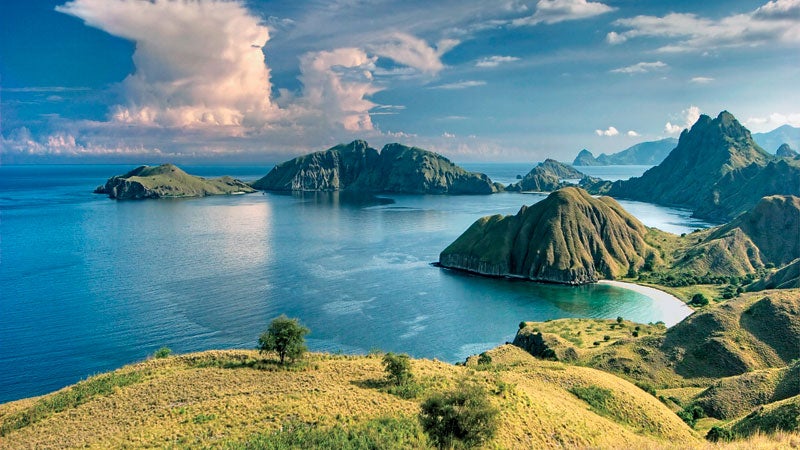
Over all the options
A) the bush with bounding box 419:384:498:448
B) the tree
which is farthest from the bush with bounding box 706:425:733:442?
the tree

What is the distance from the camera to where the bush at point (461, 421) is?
3756cm

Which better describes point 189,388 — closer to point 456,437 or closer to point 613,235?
point 456,437

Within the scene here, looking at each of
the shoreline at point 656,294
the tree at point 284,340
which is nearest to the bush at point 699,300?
the shoreline at point 656,294

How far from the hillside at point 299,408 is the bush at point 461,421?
148 centimetres

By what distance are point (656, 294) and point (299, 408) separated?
5396 inches

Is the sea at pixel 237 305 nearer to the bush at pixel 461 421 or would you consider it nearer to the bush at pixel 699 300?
the bush at pixel 699 300

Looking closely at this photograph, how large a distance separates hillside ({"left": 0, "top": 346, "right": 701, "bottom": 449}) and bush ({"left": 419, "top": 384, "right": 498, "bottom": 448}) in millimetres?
1482

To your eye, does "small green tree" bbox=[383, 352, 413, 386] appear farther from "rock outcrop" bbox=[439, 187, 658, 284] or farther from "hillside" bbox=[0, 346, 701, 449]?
"rock outcrop" bbox=[439, 187, 658, 284]

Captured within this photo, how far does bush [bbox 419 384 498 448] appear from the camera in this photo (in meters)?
37.6

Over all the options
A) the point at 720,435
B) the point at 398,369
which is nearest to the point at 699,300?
the point at 720,435

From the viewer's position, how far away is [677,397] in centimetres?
7050

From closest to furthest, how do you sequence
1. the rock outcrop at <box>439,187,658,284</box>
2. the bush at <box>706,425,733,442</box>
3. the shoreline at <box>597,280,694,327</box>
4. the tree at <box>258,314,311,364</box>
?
1. the bush at <box>706,425,733,442</box>
2. the tree at <box>258,314,311,364</box>
3. the shoreline at <box>597,280,694,327</box>
4. the rock outcrop at <box>439,187,658,284</box>

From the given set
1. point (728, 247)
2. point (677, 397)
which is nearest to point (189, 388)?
point (677, 397)

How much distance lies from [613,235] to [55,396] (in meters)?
182
